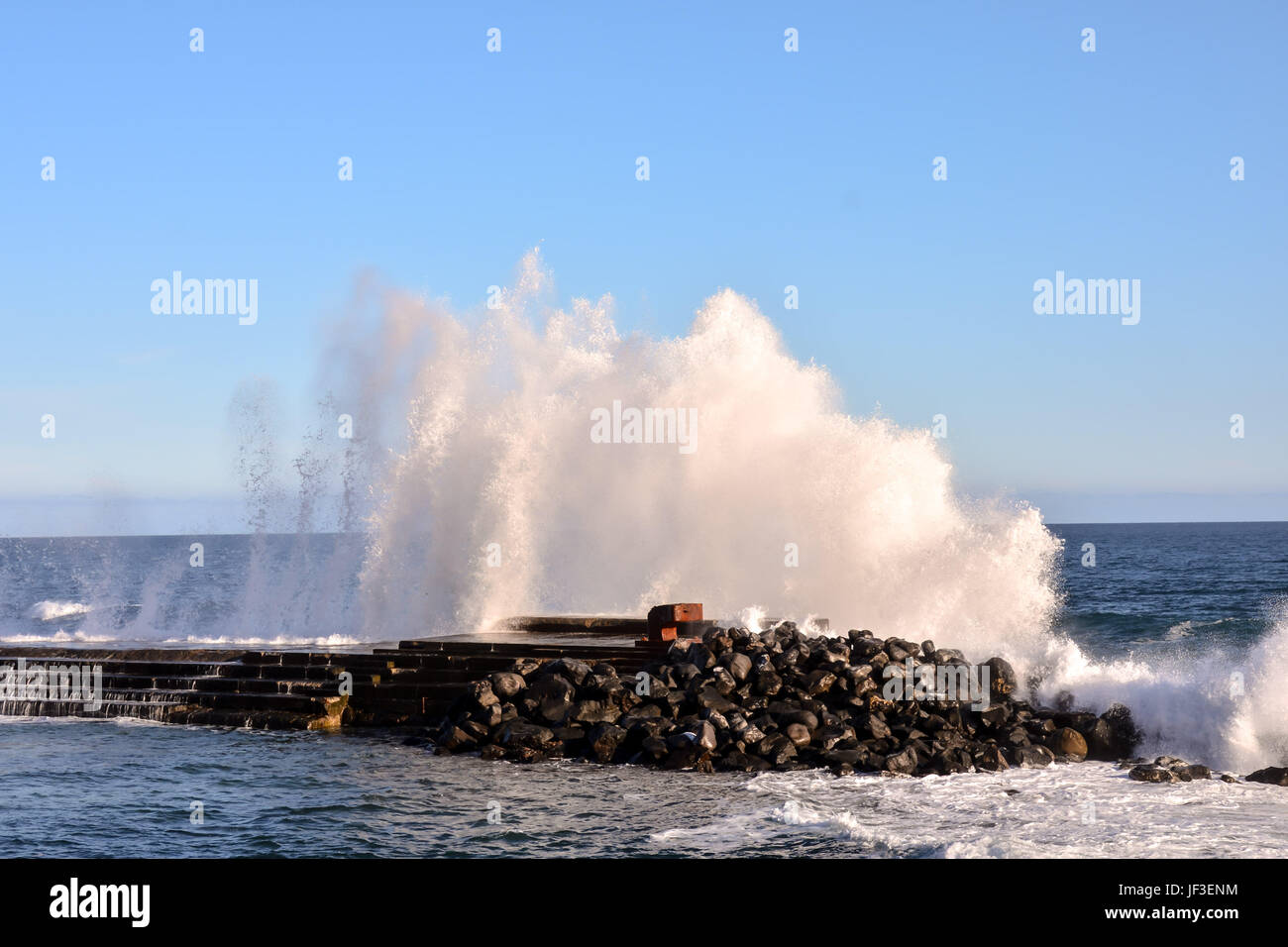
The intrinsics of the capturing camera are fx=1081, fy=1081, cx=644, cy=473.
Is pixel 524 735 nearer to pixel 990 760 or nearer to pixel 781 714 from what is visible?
pixel 781 714

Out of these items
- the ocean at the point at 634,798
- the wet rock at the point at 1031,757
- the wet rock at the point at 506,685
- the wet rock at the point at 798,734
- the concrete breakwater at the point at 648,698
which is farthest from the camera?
the wet rock at the point at 506,685

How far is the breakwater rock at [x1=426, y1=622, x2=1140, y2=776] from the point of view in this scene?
14.3 meters

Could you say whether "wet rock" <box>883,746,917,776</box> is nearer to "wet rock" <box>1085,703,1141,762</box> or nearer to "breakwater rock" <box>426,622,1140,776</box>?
"breakwater rock" <box>426,622,1140,776</box>

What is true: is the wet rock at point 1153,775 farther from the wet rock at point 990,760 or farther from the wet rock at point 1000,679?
the wet rock at point 1000,679

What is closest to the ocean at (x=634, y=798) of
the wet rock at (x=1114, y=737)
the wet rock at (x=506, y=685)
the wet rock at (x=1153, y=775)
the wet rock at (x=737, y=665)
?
the wet rock at (x=1153, y=775)

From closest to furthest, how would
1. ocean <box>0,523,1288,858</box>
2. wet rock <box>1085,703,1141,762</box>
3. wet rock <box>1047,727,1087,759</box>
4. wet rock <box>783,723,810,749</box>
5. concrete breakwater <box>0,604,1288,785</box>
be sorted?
ocean <box>0,523,1288,858</box>, concrete breakwater <box>0,604,1288,785</box>, wet rock <box>783,723,810,749</box>, wet rock <box>1047,727,1087,759</box>, wet rock <box>1085,703,1141,762</box>

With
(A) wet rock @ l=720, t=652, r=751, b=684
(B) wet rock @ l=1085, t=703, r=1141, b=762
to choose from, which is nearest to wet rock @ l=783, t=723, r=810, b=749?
(A) wet rock @ l=720, t=652, r=751, b=684

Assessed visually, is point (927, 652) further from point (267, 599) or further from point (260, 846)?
point (267, 599)

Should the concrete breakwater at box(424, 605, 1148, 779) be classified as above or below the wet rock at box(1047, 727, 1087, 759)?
above

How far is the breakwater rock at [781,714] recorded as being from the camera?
1428 centimetres

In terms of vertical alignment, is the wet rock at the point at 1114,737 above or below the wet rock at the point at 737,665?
below

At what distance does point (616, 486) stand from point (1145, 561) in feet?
179

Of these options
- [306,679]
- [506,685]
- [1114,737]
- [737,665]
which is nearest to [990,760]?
[1114,737]
